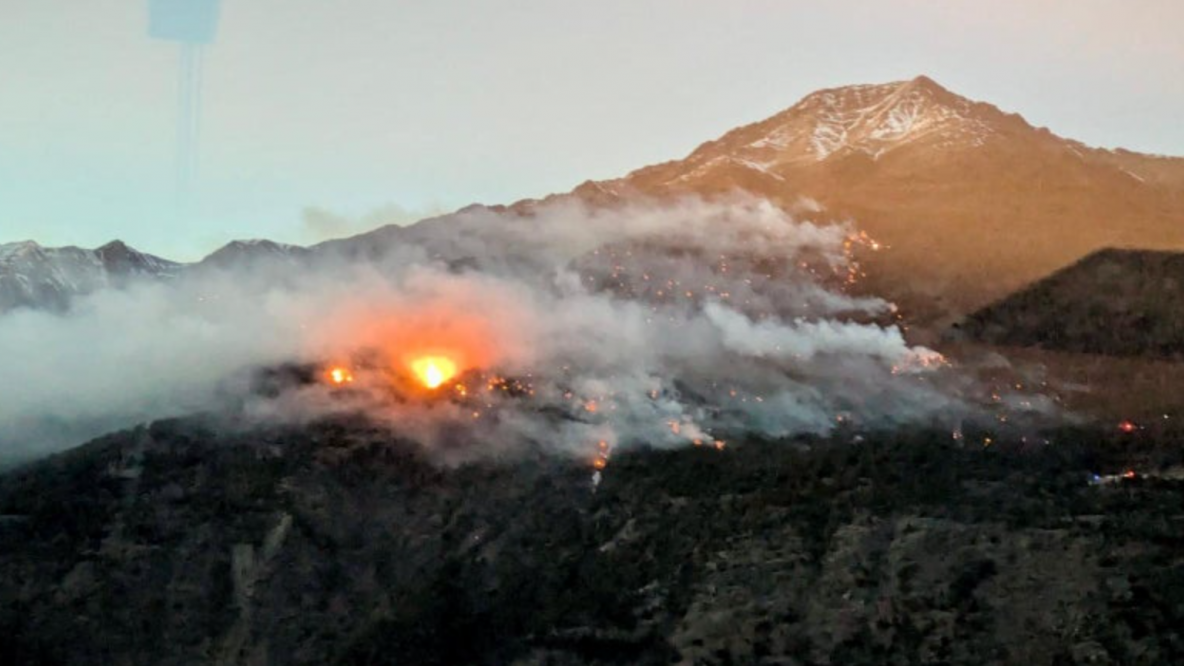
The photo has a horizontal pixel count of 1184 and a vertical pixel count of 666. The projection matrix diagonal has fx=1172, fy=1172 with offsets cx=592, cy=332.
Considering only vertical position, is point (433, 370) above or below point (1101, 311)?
below

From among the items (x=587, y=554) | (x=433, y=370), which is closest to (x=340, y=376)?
(x=433, y=370)

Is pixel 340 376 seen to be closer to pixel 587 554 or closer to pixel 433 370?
pixel 433 370

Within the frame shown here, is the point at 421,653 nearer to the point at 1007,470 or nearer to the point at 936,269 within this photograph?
the point at 1007,470

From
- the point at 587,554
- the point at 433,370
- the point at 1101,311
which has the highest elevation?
the point at 1101,311

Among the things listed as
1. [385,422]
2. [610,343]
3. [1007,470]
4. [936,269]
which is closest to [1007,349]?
[936,269]

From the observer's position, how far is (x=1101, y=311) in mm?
156625

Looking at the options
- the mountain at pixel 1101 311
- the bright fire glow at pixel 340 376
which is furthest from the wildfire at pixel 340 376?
the mountain at pixel 1101 311

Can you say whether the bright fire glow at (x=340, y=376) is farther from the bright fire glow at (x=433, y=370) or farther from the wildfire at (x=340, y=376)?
the bright fire glow at (x=433, y=370)

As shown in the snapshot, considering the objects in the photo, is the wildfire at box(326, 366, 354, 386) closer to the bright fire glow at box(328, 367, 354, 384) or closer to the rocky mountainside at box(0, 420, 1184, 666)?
the bright fire glow at box(328, 367, 354, 384)

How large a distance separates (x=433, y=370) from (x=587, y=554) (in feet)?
197

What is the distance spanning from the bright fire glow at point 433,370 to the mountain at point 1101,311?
76451 millimetres

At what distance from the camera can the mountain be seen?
15162cm

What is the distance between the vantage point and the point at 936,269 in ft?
577

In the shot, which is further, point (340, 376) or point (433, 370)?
point (433, 370)
